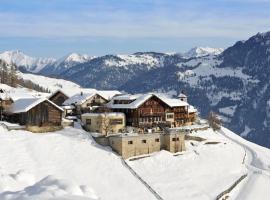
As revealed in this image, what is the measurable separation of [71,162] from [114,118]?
24735 millimetres

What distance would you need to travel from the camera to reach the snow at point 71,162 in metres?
63.7

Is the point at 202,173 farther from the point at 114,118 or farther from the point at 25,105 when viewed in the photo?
the point at 25,105

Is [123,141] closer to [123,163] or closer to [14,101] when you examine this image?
[123,163]

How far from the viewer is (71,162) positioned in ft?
235

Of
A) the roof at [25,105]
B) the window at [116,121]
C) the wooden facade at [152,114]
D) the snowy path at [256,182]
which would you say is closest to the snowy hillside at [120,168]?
the snowy path at [256,182]

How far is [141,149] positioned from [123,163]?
26.4ft

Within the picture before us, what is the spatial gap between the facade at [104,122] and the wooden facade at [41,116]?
5600mm

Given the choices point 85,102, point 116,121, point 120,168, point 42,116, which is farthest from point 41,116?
point 85,102

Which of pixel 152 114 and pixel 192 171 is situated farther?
pixel 152 114

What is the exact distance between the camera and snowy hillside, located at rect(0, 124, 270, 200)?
65475 millimetres

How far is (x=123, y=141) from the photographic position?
3226 inches

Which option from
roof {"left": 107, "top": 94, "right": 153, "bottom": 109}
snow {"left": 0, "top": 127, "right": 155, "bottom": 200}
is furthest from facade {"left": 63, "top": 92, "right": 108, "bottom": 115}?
snow {"left": 0, "top": 127, "right": 155, "bottom": 200}

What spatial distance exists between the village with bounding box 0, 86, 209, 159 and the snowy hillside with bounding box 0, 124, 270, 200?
2450mm

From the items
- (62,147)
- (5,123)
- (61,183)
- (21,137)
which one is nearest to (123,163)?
(62,147)
